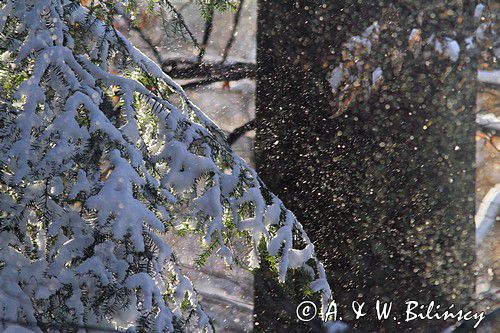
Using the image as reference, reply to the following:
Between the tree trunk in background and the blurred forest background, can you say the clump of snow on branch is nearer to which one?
the tree trunk in background

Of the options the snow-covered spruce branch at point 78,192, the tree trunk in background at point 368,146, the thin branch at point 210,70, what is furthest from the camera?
the thin branch at point 210,70

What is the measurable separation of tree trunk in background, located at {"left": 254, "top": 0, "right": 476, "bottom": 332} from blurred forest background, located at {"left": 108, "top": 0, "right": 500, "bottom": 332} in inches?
81.8

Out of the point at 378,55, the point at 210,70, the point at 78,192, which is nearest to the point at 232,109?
the point at 210,70

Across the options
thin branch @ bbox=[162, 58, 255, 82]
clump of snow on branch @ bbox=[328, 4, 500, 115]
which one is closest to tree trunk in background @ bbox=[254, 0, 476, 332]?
clump of snow on branch @ bbox=[328, 4, 500, 115]

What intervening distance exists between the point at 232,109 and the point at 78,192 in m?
7.92

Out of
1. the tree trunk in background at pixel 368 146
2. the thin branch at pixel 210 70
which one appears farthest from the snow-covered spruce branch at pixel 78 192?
the thin branch at pixel 210 70

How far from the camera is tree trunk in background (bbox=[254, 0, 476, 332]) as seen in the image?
4914 millimetres

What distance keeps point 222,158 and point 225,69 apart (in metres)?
4.71

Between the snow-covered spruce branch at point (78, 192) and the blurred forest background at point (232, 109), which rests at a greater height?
the blurred forest background at point (232, 109)

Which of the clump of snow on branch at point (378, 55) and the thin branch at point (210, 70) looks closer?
the clump of snow on branch at point (378, 55)

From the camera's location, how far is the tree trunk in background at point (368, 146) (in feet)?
16.1

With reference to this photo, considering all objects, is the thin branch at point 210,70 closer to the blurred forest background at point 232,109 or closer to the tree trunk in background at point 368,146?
the blurred forest background at point 232,109

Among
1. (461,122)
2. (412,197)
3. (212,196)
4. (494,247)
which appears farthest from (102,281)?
(494,247)

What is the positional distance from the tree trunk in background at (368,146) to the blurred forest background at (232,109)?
6.81 feet
